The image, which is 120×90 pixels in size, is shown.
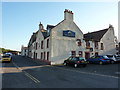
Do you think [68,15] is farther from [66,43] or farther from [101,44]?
[101,44]

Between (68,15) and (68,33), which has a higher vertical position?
(68,15)

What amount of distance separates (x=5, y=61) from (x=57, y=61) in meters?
12.3

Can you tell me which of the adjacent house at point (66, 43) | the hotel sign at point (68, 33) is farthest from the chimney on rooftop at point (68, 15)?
the hotel sign at point (68, 33)

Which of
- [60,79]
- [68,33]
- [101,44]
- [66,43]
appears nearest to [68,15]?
[68,33]

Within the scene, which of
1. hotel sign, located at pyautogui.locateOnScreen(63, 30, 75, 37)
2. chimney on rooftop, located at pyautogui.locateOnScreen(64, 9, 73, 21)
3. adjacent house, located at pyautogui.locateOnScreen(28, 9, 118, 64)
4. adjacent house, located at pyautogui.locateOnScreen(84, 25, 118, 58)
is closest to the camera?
adjacent house, located at pyautogui.locateOnScreen(28, 9, 118, 64)

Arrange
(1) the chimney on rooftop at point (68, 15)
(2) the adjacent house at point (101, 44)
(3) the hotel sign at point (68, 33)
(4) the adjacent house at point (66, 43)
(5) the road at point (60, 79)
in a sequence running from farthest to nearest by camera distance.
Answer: (2) the adjacent house at point (101, 44) → (1) the chimney on rooftop at point (68, 15) → (3) the hotel sign at point (68, 33) → (4) the adjacent house at point (66, 43) → (5) the road at point (60, 79)

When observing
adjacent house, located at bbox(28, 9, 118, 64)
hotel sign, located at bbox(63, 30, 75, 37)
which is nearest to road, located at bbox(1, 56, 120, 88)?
adjacent house, located at bbox(28, 9, 118, 64)

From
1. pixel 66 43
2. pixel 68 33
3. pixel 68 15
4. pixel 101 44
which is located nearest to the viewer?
pixel 66 43

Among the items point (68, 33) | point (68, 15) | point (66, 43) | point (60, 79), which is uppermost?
point (68, 15)

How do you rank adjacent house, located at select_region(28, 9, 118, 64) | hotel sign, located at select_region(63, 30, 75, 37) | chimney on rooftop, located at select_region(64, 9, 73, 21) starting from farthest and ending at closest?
1. chimney on rooftop, located at select_region(64, 9, 73, 21)
2. hotel sign, located at select_region(63, 30, 75, 37)
3. adjacent house, located at select_region(28, 9, 118, 64)

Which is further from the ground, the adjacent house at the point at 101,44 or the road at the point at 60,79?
the adjacent house at the point at 101,44

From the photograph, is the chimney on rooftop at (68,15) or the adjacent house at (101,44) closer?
the chimney on rooftop at (68,15)

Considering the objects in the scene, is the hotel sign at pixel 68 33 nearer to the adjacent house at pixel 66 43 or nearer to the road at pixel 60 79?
the adjacent house at pixel 66 43

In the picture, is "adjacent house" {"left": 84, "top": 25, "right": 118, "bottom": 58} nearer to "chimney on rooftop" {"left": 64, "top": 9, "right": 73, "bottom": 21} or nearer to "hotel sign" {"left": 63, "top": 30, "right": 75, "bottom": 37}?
"hotel sign" {"left": 63, "top": 30, "right": 75, "bottom": 37}
